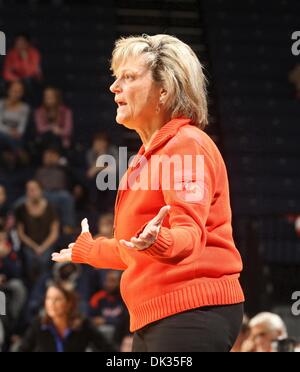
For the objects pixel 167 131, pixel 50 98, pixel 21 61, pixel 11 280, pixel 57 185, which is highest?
pixel 21 61

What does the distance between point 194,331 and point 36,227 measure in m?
4.57

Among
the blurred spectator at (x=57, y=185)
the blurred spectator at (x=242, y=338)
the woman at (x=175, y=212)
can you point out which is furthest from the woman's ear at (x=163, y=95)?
the blurred spectator at (x=57, y=185)

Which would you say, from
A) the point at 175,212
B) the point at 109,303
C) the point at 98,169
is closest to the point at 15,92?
the point at 98,169

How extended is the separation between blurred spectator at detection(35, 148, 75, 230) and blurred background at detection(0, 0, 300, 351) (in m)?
0.01

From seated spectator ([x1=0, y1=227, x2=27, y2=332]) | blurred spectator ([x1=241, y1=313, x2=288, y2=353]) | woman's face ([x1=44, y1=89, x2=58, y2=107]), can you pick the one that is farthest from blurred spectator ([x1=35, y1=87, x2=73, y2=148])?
blurred spectator ([x1=241, y1=313, x2=288, y2=353])

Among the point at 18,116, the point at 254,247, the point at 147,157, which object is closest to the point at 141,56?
the point at 147,157

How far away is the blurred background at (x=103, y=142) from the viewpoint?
6.28m

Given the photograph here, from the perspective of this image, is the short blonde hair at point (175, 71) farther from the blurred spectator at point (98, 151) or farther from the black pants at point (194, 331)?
the blurred spectator at point (98, 151)

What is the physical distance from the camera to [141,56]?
2.29 meters

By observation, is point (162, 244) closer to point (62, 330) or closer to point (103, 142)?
point (62, 330)

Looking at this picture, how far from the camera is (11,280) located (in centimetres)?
627

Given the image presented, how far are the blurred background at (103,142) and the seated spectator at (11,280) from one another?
0.01 meters

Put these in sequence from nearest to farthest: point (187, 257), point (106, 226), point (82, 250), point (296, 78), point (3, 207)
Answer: point (187, 257)
point (82, 250)
point (106, 226)
point (3, 207)
point (296, 78)

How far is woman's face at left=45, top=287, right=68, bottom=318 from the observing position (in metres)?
4.91
